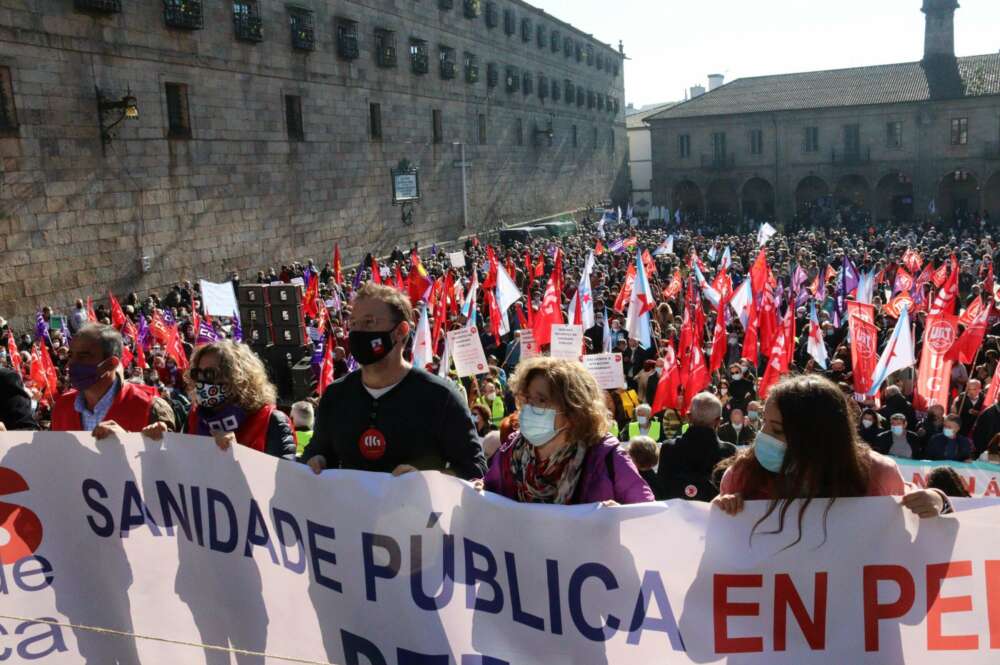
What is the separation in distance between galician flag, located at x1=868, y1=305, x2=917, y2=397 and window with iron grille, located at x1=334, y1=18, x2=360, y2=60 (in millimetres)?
22937

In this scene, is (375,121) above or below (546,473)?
above

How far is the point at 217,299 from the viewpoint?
1398 centimetres

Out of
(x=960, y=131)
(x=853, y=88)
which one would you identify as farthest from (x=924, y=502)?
(x=853, y=88)

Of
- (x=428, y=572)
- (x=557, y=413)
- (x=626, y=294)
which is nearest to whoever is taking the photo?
(x=557, y=413)

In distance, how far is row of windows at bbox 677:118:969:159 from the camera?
4728cm

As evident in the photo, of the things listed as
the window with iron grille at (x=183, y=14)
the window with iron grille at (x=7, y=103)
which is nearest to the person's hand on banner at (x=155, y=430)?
the window with iron grille at (x=7, y=103)

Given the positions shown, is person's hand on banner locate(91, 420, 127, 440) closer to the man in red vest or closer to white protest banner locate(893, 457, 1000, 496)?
the man in red vest

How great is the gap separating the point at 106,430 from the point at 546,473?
79.4 inches

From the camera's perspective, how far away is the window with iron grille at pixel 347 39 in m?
28.4

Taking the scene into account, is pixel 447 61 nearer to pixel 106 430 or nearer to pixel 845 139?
pixel 845 139

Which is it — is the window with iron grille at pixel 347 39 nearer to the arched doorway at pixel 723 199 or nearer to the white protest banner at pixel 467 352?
the white protest banner at pixel 467 352

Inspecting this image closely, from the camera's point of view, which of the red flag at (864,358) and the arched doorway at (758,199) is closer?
the red flag at (864,358)

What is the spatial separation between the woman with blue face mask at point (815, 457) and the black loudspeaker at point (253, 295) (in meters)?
12.5

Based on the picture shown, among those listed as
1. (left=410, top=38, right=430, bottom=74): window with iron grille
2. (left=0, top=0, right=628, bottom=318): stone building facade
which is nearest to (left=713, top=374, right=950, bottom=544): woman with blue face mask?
(left=0, top=0, right=628, bottom=318): stone building facade
